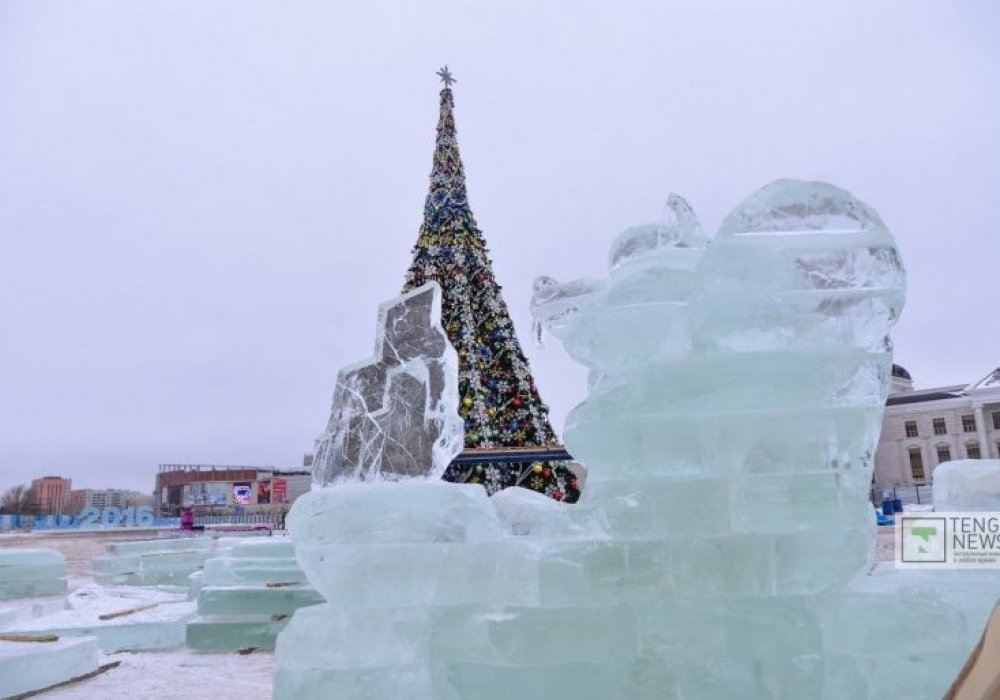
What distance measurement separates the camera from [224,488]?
3872 cm

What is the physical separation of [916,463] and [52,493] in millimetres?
59776

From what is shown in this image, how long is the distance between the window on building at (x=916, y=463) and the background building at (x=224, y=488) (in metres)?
31.0

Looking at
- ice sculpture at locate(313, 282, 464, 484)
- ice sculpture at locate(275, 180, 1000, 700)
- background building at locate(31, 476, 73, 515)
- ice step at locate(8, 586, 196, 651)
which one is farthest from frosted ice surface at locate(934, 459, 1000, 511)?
background building at locate(31, 476, 73, 515)

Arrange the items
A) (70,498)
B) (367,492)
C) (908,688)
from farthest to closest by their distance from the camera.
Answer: (70,498) < (367,492) < (908,688)

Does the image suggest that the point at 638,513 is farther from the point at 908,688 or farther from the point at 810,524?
the point at 908,688

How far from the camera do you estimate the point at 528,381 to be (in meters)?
11.2

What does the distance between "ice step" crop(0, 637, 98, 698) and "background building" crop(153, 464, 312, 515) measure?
2769cm

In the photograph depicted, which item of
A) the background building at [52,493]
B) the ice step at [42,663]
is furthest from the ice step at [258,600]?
the background building at [52,493]

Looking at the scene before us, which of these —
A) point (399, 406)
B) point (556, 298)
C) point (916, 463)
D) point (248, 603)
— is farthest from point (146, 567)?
point (916, 463)

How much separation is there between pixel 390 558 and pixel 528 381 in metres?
8.29

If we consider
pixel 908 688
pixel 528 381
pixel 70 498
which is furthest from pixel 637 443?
pixel 70 498

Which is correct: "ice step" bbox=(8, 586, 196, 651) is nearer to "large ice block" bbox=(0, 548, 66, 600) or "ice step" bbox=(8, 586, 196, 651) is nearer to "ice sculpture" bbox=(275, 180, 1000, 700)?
"large ice block" bbox=(0, 548, 66, 600)

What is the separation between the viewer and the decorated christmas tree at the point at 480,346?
1042cm

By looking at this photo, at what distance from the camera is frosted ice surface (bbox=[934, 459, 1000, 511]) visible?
3.51 m
